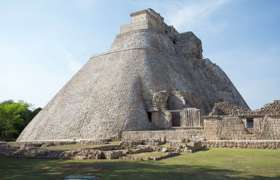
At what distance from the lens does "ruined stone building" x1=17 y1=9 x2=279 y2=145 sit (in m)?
27.3

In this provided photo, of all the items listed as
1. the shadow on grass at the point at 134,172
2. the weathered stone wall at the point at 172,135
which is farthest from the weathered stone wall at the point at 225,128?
the shadow on grass at the point at 134,172

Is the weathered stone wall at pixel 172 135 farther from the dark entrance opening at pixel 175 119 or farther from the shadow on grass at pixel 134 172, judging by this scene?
the shadow on grass at pixel 134 172

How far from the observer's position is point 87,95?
1341 inches

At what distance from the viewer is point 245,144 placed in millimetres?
19828

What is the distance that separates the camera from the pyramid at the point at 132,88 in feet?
99.7

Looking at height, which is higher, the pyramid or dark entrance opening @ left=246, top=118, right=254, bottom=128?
the pyramid

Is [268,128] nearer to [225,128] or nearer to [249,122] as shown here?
[249,122]

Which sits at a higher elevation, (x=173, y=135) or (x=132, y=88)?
(x=132, y=88)

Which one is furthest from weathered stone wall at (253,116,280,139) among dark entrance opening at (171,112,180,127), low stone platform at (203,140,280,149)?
dark entrance opening at (171,112,180,127)

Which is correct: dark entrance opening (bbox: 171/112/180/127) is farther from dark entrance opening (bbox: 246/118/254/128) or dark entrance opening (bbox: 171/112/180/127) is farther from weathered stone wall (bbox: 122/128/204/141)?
dark entrance opening (bbox: 246/118/254/128)

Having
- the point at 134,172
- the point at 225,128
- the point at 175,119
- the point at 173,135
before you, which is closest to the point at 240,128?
the point at 225,128

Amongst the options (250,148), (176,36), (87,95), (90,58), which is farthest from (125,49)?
(250,148)

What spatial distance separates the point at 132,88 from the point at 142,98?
1.28 metres

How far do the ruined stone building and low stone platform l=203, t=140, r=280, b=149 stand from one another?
139cm
